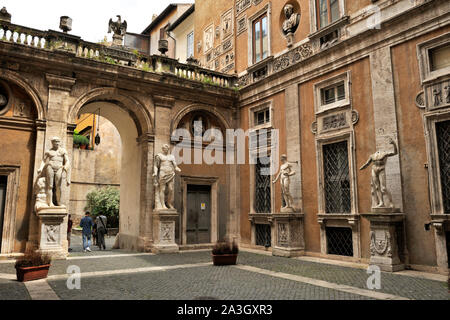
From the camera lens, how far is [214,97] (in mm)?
15047

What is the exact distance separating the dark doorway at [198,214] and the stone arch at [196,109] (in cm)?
260

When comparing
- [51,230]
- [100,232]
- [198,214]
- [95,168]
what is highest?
[95,168]

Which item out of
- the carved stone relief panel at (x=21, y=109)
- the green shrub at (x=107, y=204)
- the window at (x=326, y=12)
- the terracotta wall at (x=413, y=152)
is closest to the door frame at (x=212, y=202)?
the carved stone relief panel at (x=21, y=109)

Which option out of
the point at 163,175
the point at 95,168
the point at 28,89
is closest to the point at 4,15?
the point at 28,89

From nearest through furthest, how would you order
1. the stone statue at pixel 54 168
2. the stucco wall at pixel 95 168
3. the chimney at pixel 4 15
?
1. the stone statue at pixel 54 168
2. the chimney at pixel 4 15
3. the stucco wall at pixel 95 168

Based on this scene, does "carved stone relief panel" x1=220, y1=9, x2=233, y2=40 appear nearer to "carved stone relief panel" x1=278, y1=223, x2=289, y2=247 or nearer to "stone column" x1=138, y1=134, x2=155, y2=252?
"stone column" x1=138, y1=134, x2=155, y2=252

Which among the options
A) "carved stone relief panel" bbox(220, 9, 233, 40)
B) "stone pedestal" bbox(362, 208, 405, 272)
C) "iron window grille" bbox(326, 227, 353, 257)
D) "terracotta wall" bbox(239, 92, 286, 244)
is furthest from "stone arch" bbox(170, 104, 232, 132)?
"stone pedestal" bbox(362, 208, 405, 272)

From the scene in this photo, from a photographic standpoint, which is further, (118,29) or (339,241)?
(118,29)

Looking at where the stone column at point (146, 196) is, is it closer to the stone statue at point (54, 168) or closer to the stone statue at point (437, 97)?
the stone statue at point (54, 168)

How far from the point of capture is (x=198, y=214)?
14477 mm

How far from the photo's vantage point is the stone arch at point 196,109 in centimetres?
1406

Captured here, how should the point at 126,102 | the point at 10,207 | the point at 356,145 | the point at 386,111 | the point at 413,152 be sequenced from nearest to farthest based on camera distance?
1. the point at 413,152
2. the point at 386,111
3. the point at 356,145
4. the point at 10,207
5. the point at 126,102

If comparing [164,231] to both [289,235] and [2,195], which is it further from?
[2,195]

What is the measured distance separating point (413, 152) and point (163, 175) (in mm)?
7778
